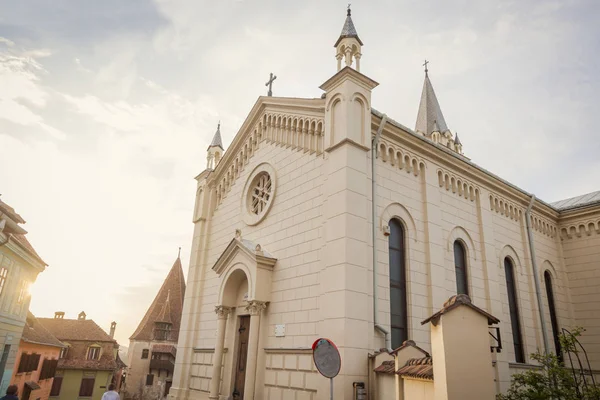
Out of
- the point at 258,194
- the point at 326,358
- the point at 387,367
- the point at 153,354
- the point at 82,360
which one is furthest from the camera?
the point at 153,354

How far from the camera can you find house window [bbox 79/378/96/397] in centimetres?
4125

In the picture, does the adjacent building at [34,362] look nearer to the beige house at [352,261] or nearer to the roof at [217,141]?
the beige house at [352,261]

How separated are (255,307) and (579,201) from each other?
1933cm

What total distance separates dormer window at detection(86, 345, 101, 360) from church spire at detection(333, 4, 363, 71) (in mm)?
43083

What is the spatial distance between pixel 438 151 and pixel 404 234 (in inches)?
145

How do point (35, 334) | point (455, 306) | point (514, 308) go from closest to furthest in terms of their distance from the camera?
1. point (455, 306)
2. point (514, 308)
3. point (35, 334)

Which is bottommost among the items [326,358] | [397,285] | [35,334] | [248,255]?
[326,358]

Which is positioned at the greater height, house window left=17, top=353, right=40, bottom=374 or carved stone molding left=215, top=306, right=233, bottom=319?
carved stone molding left=215, top=306, right=233, bottom=319

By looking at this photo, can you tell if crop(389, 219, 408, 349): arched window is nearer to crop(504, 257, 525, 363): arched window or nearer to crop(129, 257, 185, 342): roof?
crop(504, 257, 525, 363): arched window

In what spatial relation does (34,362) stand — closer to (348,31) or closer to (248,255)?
(248,255)

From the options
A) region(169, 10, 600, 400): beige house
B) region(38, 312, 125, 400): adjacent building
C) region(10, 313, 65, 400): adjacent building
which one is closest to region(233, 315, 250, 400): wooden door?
region(169, 10, 600, 400): beige house

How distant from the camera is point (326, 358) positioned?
7.20 metres

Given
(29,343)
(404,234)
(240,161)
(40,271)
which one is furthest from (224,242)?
(29,343)

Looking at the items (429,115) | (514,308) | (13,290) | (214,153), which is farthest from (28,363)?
(429,115)
